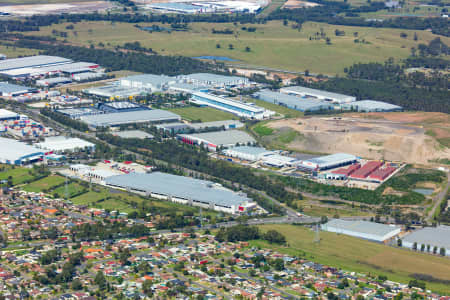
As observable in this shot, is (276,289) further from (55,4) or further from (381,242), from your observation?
(55,4)

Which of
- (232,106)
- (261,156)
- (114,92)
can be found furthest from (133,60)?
(261,156)

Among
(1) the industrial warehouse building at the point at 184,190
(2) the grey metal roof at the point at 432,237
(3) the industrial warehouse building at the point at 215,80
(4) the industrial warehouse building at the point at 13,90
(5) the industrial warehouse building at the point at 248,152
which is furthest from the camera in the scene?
(3) the industrial warehouse building at the point at 215,80

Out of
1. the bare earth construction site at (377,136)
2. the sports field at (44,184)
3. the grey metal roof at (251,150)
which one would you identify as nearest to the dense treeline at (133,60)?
the bare earth construction site at (377,136)

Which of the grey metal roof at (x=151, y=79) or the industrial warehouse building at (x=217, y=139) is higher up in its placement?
the grey metal roof at (x=151, y=79)

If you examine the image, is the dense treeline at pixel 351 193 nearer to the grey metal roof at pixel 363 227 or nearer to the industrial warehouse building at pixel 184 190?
the grey metal roof at pixel 363 227

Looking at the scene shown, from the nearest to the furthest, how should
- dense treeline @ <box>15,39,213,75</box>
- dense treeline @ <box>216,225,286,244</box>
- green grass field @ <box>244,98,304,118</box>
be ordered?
1. dense treeline @ <box>216,225,286,244</box>
2. green grass field @ <box>244,98,304,118</box>
3. dense treeline @ <box>15,39,213,75</box>

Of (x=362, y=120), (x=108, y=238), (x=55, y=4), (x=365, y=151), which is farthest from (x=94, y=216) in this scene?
(x=55, y=4)

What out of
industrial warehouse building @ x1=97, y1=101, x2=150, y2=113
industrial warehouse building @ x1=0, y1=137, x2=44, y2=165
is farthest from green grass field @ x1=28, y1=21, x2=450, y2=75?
industrial warehouse building @ x1=0, y1=137, x2=44, y2=165

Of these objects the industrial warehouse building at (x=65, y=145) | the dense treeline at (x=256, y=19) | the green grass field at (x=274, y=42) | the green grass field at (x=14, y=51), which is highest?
the dense treeline at (x=256, y=19)

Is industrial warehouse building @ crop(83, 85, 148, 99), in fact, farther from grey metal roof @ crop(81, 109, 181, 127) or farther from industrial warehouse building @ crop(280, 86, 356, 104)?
industrial warehouse building @ crop(280, 86, 356, 104)
